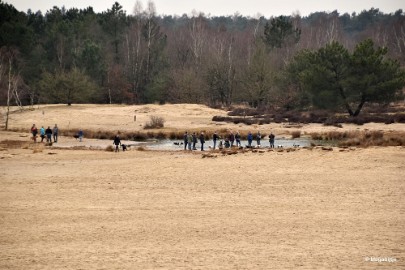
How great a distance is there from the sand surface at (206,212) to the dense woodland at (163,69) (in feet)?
89.1

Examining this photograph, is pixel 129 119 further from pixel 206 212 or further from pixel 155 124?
pixel 206 212

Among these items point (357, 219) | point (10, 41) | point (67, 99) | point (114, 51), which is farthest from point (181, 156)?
point (114, 51)

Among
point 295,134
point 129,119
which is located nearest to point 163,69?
point 129,119

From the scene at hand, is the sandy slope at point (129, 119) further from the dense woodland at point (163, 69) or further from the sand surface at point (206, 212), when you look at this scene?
the sand surface at point (206, 212)

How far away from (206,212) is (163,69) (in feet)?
226

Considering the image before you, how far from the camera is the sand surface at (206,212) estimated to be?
12109 mm

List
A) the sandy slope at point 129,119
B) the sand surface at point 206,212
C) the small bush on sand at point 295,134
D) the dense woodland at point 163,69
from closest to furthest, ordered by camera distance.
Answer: the sand surface at point 206,212 → the small bush on sand at point 295,134 → the sandy slope at point 129,119 → the dense woodland at point 163,69

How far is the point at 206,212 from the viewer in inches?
667

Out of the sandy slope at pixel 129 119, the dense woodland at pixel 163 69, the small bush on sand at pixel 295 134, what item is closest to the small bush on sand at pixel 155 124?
the sandy slope at pixel 129 119

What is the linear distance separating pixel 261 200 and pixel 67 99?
54.9 metres

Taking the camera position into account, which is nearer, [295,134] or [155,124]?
[295,134]

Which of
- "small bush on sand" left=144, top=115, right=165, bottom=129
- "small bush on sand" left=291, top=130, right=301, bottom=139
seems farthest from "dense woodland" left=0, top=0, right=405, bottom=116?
"small bush on sand" left=144, top=115, right=165, bottom=129

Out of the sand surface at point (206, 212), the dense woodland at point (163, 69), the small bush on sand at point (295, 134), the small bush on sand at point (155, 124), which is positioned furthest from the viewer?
the dense woodland at point (163, 69)

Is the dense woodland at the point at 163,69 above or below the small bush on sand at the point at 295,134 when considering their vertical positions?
above
